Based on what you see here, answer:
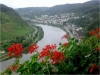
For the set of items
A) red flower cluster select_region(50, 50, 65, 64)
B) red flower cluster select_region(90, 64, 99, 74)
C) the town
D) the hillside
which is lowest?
the town

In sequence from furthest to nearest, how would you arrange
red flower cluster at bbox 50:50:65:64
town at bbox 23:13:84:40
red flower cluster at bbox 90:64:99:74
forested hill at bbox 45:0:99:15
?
forested hill at bbox 45:0:99:15
town at bbox 23:13:84:40
red flower cluster at bbox 50:50:65:64
red flower cluster at bbox 90:64:99:74

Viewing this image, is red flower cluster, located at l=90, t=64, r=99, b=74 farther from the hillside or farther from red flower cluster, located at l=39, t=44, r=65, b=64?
the hillside

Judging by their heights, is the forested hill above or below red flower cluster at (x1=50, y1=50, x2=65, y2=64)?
below

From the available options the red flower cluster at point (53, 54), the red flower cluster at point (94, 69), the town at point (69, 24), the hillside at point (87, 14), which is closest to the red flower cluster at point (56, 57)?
the red flower cluster at point (53, 54)

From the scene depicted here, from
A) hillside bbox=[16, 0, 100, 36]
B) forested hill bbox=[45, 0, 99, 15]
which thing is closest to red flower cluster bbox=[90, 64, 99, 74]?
hillside bbox=[16, 0, 100, 36]

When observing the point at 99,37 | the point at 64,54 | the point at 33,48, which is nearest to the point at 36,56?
the point at 33,48

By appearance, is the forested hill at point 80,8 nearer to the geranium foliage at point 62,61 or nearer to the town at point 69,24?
the town at point 69,24

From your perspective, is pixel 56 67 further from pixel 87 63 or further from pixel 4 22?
pixel 4 22

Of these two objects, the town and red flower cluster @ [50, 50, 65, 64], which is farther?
the town

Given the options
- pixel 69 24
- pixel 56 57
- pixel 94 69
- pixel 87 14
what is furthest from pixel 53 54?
pixel 87 14
